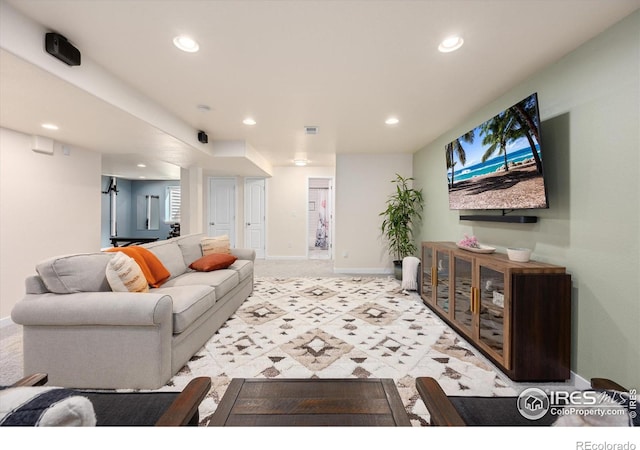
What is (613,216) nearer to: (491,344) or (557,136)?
(557,136)

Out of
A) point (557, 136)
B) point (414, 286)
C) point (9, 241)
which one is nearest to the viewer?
point (557, 136)

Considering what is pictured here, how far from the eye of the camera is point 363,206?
5602mm

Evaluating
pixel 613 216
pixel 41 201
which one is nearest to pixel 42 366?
pixel 41 201

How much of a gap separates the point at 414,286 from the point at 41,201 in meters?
5.04

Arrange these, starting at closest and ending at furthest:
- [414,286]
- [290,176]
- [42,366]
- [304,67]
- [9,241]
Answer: [42,366] → [304,67] → [9,241] → [414,286] → [290,176]

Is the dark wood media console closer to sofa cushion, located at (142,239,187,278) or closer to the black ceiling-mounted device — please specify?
sofa cushion, located at (142,239,187,278)

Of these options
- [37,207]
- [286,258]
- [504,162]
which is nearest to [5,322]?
[37,207]

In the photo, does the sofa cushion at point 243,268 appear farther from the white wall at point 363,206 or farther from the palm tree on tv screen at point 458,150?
the palm tree on tv screen at point 458,150

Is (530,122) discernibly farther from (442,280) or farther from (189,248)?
(189,248)

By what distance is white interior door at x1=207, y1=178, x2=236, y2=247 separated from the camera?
7.29m

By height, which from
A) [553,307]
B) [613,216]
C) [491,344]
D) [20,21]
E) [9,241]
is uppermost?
[20,21]

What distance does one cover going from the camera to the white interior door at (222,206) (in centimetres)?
729

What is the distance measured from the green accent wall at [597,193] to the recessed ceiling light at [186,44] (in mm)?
2628
